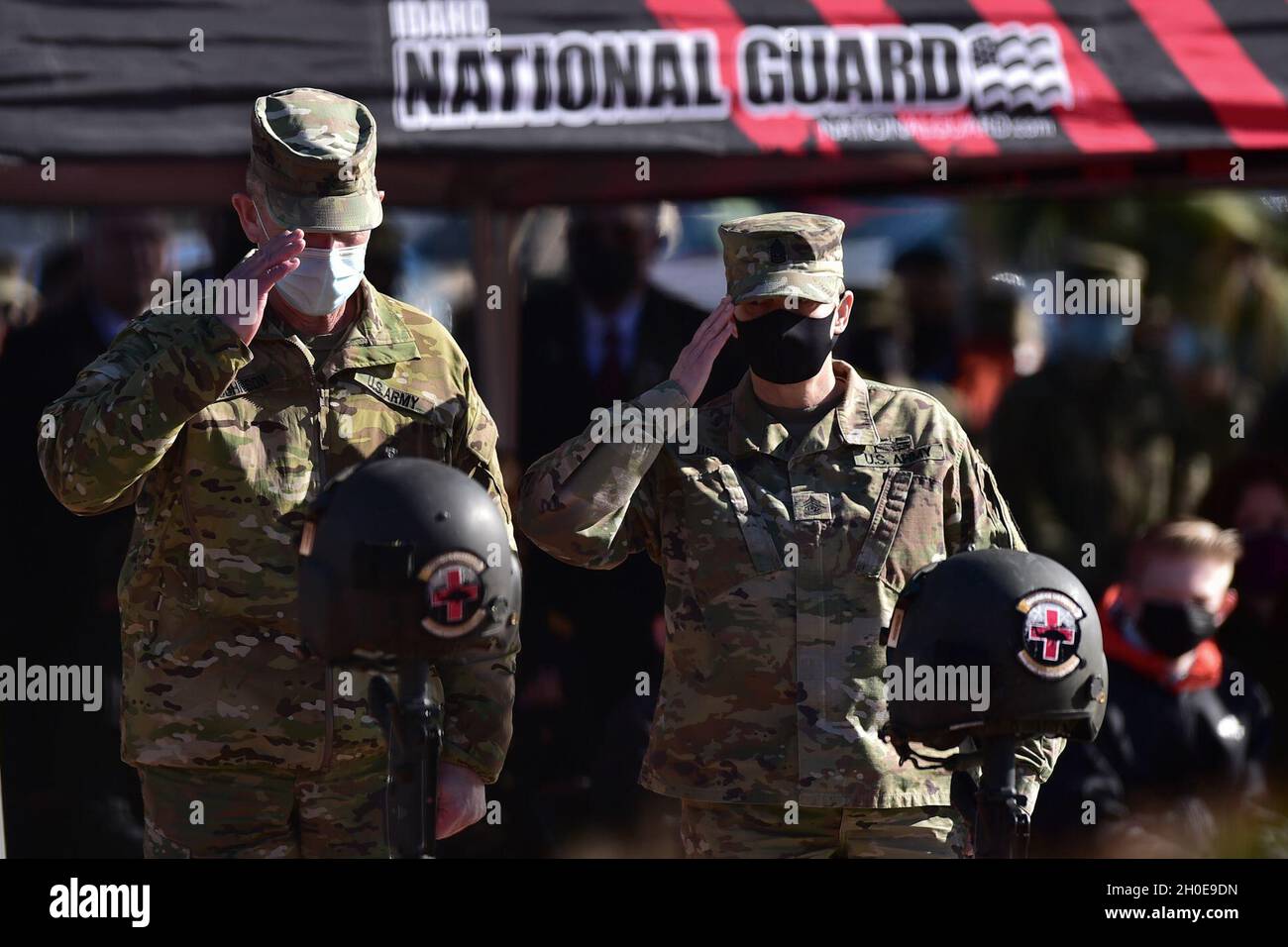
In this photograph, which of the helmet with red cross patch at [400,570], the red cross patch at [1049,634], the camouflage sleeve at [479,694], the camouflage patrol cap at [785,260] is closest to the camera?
the helmet with red cross patch at [400,570]

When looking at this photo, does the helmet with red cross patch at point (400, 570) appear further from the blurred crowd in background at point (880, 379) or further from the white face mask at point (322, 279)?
the blurred crowd in background at point (880, 379)

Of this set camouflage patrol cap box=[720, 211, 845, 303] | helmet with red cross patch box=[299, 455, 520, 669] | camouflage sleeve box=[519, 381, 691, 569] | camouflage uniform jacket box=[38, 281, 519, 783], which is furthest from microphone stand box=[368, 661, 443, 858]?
camouflage patrol cap box=[720, 211, 845, 303]

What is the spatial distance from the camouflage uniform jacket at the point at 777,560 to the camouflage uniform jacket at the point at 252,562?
29cm

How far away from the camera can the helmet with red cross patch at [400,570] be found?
3213 millimetres

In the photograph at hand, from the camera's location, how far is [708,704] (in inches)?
153

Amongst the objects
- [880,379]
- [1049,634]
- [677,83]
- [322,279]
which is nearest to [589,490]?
[322,279]

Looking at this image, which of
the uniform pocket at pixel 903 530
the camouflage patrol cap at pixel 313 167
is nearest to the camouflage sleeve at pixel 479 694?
the camouflage patrol cap at pixel 313 167

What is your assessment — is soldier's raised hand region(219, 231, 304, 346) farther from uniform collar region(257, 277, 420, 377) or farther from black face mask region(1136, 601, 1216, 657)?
black face mask region(1136, 601, 1216, 657)

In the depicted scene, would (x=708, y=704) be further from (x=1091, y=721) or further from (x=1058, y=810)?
(x=1058, y=810)

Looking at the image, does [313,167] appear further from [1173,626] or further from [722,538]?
[1173,626]

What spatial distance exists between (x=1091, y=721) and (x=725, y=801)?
2.43ft

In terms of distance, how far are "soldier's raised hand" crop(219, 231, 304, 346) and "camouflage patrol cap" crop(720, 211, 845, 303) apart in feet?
2.98

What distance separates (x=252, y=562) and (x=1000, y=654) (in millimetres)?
1368
